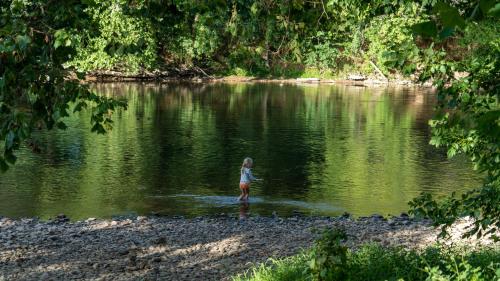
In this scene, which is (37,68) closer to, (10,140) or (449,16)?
(10,140)

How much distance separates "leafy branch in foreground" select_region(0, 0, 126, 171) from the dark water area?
11009mm

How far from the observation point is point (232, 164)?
2295cm

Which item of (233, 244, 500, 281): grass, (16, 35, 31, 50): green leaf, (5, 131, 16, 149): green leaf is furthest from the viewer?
(233, 244, 500, 281): grass

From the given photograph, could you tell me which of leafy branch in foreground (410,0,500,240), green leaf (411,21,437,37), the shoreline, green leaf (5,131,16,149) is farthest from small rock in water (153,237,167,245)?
the shoreline

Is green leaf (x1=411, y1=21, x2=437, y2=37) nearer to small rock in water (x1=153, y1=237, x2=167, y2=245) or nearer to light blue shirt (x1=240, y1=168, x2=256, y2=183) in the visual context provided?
small rock in water (x1=153, y1=237, x2=167, y2=245)

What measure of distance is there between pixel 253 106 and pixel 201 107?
8.35ft

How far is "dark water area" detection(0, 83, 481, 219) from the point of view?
18.3 meters

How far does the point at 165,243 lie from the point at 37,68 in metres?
7.49

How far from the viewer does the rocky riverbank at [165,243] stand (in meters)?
11.4

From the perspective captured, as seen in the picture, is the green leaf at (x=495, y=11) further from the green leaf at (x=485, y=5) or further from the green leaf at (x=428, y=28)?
the green leaf at (x=428, y=28)

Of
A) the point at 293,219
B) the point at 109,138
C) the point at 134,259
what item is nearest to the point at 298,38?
the point at 134,259

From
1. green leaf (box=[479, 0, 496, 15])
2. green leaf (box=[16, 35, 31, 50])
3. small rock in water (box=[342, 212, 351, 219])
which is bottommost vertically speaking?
small rock in water (box=[342, 212, 351, 219])

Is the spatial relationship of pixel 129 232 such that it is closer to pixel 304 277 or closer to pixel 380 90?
pixel 304 277

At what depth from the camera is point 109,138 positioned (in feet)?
91.1
